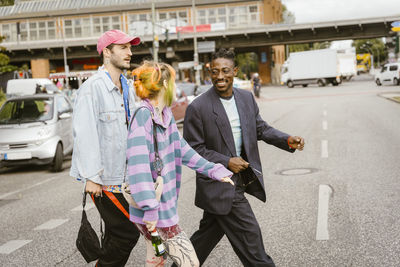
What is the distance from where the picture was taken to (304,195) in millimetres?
7152

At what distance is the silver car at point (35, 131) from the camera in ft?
36.1

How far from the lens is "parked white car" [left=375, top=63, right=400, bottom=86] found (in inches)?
1582

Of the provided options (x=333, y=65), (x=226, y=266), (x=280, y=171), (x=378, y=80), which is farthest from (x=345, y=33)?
(x=226, y=266)

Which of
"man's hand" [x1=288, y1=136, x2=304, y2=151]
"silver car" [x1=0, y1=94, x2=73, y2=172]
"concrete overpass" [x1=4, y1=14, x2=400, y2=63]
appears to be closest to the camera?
"man's hand" [x1=288, y1=136, x2=304, y2=151]

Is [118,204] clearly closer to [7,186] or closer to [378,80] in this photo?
[7,186]

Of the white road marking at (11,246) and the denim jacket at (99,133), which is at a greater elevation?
the denim jacket at (99,133)

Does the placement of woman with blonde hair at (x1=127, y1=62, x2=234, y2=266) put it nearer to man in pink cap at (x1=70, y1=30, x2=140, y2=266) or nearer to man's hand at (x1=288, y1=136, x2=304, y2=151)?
man in pink cap at (x1=70, y1=30, x2=140, y2=266)

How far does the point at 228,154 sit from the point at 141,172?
2.68ft

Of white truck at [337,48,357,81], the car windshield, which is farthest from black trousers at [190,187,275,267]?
white truck at [337,48,357,81]

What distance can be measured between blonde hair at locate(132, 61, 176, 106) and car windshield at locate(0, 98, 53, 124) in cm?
920

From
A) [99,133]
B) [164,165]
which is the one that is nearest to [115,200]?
[99,133]

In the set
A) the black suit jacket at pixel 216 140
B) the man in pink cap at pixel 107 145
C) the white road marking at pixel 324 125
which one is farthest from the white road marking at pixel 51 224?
the white road marking at pixel 324 125

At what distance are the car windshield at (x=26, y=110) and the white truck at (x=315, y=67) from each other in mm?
39182

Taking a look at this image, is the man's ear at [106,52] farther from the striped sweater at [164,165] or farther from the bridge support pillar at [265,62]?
the bridge support pillar at [265,62]
